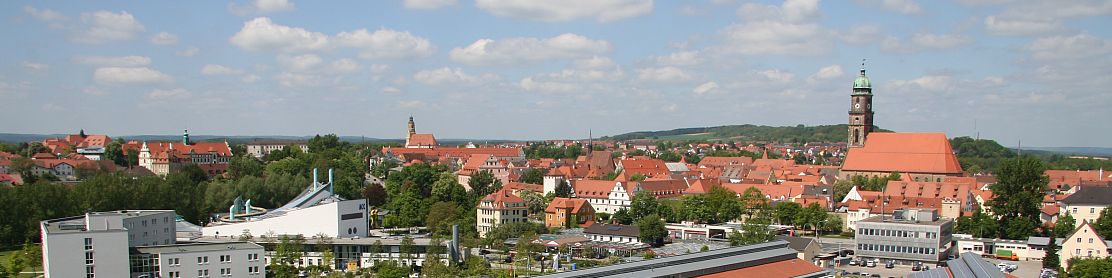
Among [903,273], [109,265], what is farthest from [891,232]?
[109,265]

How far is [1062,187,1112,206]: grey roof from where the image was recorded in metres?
46.5

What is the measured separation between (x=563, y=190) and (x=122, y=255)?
109 feet

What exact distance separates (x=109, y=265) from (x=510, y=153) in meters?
81.2

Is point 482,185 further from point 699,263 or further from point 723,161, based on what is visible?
point 723,161

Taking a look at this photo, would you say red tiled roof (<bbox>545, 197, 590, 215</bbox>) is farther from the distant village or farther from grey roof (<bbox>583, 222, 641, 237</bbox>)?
grey roof (<bbox>583, 222, 641, 237</bbox>)

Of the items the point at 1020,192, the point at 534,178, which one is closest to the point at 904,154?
the point at 1020,192

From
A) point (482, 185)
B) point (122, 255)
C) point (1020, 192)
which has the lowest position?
point (122, 255)

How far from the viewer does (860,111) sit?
7600 cm

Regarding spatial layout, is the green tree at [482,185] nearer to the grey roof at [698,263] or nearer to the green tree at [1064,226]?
the grey roof at [698,263]

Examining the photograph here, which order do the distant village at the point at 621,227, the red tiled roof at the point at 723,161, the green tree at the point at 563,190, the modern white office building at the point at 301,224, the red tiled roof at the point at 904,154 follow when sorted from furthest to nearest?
the red tiled roof at the point at 723,161, the red tiled roof at the point at 904,154, the green tree at the point at 563,190, the modern white office building at the point at 301,224, the distant village at the point at 621,227

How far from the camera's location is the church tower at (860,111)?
7581cm

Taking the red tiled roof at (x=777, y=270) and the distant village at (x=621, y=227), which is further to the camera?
the distant village at (x=621, y=227)

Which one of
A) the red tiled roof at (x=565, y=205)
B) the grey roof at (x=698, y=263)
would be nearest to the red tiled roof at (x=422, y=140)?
the red tiled roof at (x=565, y=205)

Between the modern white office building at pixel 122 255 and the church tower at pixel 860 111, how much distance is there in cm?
5741
